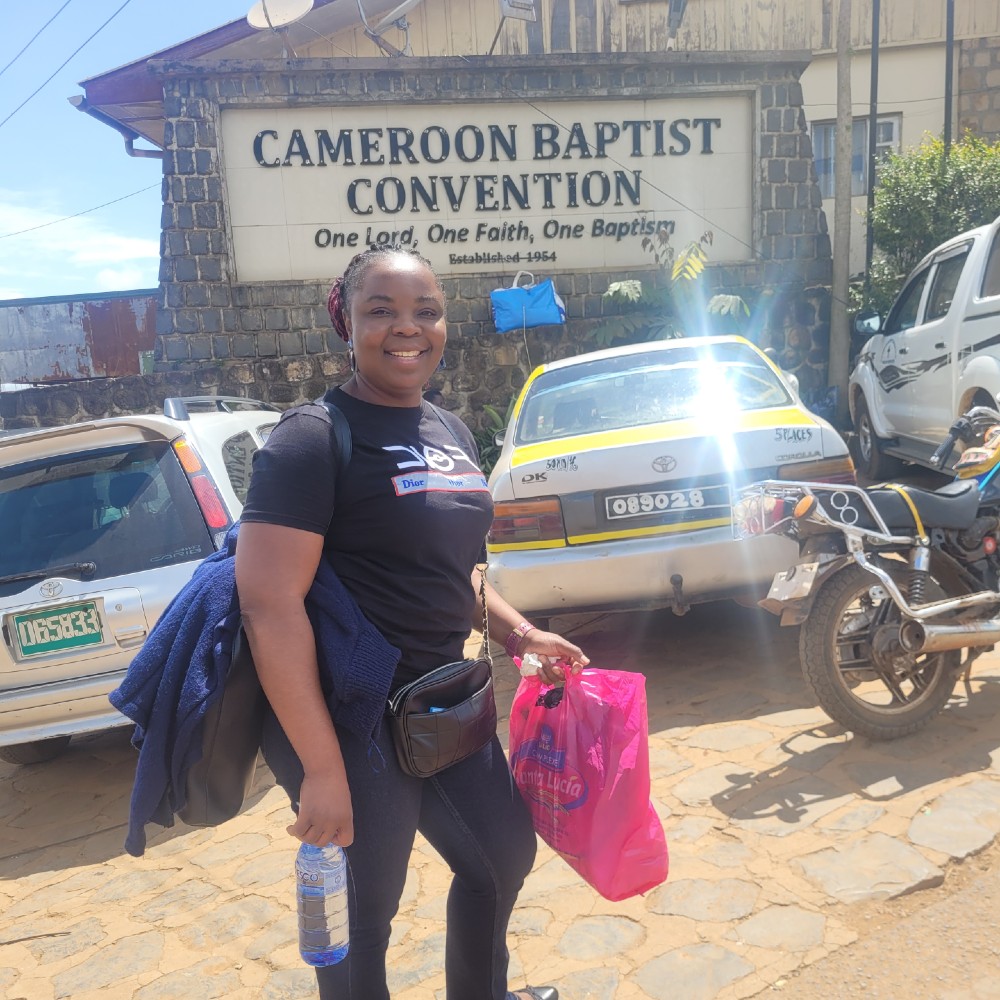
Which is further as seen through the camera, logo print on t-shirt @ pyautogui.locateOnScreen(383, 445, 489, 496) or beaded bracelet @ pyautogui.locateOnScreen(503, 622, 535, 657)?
beaded bracelet @ pyautogui.locateOnScreen(503, 622, 535, 657)

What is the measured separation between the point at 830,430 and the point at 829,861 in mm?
2065

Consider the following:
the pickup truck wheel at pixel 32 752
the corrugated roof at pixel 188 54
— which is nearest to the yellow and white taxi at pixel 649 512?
the pickup truck wheel at pixel 32 752

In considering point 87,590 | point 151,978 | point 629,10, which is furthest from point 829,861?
point 629,10

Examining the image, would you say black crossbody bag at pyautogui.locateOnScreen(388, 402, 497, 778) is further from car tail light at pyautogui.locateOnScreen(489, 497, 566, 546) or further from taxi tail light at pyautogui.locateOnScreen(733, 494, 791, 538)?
car tail light at pyautogui.locateOnScreen(489, 497, 566, 546)

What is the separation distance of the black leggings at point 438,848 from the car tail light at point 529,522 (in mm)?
2214

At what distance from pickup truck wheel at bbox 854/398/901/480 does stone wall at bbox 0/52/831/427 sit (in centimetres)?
241

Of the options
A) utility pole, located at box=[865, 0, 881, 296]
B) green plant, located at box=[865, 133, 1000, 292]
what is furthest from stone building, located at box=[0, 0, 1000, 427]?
utility pole, located at box=[865, 0, 881, 296]

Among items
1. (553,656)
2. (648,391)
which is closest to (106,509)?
(553,656)

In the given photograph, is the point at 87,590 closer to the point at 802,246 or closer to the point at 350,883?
the point at 350,883

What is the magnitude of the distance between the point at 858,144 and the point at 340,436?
600 inches

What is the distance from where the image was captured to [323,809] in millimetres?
1545

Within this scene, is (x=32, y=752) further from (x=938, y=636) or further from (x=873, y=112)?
(x=873, y=112)

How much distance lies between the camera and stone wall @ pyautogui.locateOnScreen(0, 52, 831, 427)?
33.5 ft

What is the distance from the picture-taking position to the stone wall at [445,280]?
1022 centimetres
